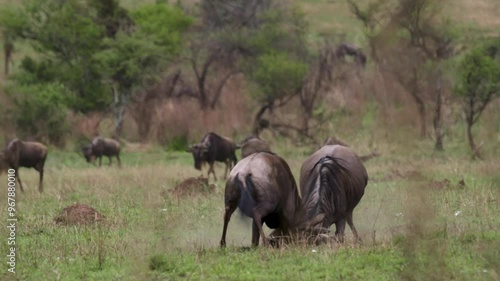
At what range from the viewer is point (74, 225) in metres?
11.9

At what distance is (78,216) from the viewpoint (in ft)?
40.8

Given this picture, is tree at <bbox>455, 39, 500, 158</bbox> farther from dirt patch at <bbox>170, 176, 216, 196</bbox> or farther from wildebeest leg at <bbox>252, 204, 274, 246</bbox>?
wildebeest leg at <bbox>252, 204, 274, 246</bbox>

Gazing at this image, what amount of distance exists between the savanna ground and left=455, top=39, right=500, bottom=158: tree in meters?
4.52

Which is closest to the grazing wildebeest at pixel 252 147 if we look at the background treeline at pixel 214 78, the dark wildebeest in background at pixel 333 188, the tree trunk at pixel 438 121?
the dark wildebeest in background at pixel 333 188

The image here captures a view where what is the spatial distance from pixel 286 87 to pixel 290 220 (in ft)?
73.4

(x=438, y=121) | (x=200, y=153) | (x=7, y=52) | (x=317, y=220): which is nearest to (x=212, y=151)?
(x=200, y=153)

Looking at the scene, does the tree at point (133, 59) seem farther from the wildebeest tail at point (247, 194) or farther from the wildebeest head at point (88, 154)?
the wildebeest tail at point (247, 194)

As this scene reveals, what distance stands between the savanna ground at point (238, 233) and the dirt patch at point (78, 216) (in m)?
0.22

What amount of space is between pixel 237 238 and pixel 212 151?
1102cm

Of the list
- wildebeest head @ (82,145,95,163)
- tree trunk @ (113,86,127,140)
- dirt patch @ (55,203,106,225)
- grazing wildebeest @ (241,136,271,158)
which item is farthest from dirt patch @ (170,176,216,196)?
tree trunk @ (113,86,127,140)

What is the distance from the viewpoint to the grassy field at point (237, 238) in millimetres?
8094

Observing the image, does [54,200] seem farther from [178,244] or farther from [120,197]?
[178,244]

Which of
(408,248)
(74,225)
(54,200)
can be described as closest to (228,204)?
(74,225)

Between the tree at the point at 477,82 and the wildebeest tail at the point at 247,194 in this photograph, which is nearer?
the wildebeest tail at the point at 247,194
